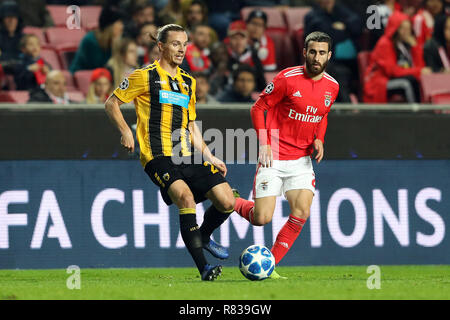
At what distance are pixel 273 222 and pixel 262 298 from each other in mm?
3906

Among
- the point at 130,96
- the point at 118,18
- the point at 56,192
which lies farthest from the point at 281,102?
the point at 118,18

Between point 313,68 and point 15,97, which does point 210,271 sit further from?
point 15,97

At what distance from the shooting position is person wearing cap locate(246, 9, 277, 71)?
12.1m

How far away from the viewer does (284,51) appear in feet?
41.6

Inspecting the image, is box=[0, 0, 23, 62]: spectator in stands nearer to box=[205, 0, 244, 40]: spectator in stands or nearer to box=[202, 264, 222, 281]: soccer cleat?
box=[205, 0, 244, 40]: spectator in stands

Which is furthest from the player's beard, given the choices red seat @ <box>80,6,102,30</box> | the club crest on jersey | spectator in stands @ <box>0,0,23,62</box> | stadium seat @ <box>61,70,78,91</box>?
red seat @ <box>80,6,102,30</box>

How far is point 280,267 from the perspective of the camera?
10.0 metres

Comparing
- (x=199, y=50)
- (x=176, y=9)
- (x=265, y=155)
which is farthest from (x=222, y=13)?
(x=265, y=155)

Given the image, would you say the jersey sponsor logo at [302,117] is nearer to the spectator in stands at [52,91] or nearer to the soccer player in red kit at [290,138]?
the soccer player in red kit at [290,138]

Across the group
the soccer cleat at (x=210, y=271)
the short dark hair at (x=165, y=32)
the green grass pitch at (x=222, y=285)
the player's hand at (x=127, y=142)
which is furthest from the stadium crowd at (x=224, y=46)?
the soccer cleat at (x=210, y=271)

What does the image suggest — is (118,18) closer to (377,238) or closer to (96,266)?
(96,266)

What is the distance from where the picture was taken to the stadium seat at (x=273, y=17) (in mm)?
13266

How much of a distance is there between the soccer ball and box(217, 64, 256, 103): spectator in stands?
11.3 ft

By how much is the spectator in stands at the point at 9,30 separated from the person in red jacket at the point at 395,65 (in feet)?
15.0
